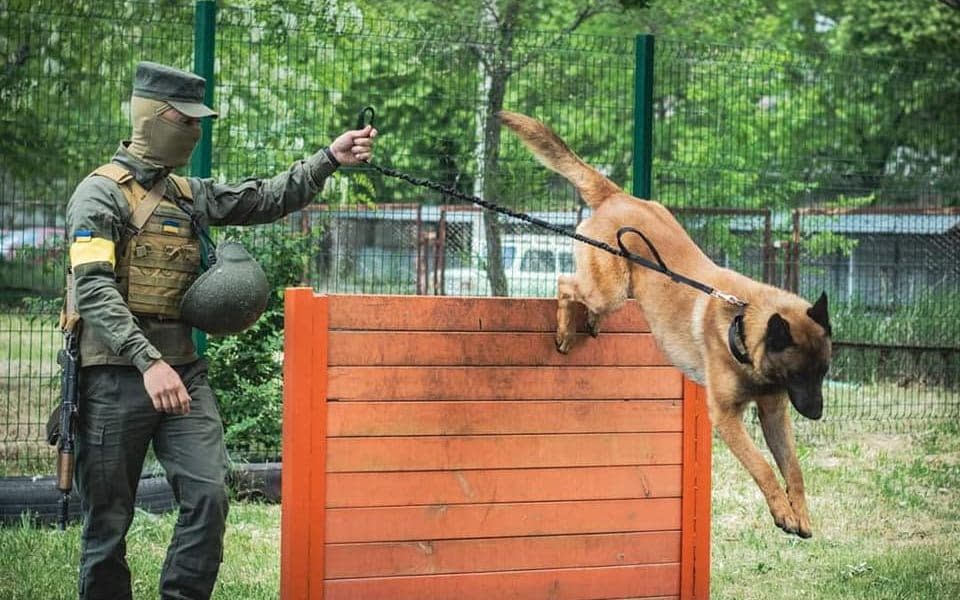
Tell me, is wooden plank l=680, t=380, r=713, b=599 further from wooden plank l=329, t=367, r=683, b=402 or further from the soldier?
the soldier

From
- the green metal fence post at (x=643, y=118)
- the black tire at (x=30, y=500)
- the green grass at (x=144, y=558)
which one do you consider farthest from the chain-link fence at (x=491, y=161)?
the green grass at (x=144, y=558)

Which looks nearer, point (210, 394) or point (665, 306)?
point (210, 394)

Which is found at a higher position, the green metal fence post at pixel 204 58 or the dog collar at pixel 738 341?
the green metal fence post at pixel 204 58

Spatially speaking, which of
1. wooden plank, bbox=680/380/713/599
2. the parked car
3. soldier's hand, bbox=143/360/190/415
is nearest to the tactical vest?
soldier's hand, bbox=143/360/190/415

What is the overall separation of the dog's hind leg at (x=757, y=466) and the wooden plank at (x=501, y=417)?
25.0 inches

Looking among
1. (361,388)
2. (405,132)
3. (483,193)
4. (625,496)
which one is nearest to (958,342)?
(483,193)

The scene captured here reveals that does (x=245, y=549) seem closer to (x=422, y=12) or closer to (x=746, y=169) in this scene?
(x=746, y=169)

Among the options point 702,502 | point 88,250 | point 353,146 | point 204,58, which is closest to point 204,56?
point 204,58

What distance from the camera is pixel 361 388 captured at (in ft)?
15.0

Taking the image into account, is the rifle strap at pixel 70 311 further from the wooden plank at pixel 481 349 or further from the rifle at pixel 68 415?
the wooden plank at pixel 481 349

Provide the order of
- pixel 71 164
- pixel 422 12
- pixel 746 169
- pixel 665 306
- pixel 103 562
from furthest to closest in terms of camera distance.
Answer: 1. pixel 422 12
2. pixel 746 169
3. pixel 71 164
4. pixel 665 306
5. pixel 103 562

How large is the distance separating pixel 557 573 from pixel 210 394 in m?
1.68

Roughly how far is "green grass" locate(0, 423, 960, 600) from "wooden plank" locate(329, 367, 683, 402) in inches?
50.9

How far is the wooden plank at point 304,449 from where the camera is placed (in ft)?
14.5
